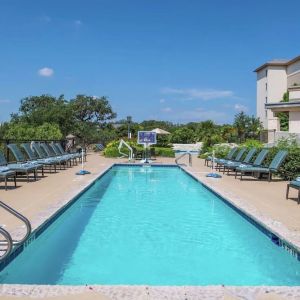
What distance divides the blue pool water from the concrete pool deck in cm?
28

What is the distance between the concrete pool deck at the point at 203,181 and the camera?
3.74m

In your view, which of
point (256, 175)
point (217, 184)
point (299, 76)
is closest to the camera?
point (217, 184)

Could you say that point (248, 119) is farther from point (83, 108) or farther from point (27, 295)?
point (27, 295)

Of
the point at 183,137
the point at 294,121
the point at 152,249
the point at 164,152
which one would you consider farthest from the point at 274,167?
the point at 183,137

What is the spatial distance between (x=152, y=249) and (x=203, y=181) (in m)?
6.75

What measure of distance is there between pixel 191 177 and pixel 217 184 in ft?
11.0

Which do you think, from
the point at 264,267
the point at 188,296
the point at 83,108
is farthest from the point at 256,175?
the point at 83,108

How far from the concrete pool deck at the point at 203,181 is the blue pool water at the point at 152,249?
276 mm

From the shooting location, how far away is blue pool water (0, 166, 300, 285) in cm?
503

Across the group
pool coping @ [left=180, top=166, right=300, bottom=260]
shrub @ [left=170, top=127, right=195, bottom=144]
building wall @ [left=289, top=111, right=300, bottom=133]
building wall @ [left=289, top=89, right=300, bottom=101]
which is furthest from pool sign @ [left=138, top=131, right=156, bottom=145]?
shrub @ [left=170, top=127, right=195, bottom=144]

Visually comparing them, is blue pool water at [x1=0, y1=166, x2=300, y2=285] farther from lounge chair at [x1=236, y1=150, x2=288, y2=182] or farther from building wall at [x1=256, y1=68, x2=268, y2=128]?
building wall at [x1=256, y1=68, x2=268, y2=128]

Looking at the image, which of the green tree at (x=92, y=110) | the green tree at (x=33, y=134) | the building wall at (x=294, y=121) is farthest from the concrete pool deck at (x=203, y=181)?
the green tree at (x=92, y=110)

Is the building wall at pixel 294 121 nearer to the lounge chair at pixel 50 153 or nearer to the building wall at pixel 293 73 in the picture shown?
the lounge chair at pixel 50 153

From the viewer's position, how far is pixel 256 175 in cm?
1418
